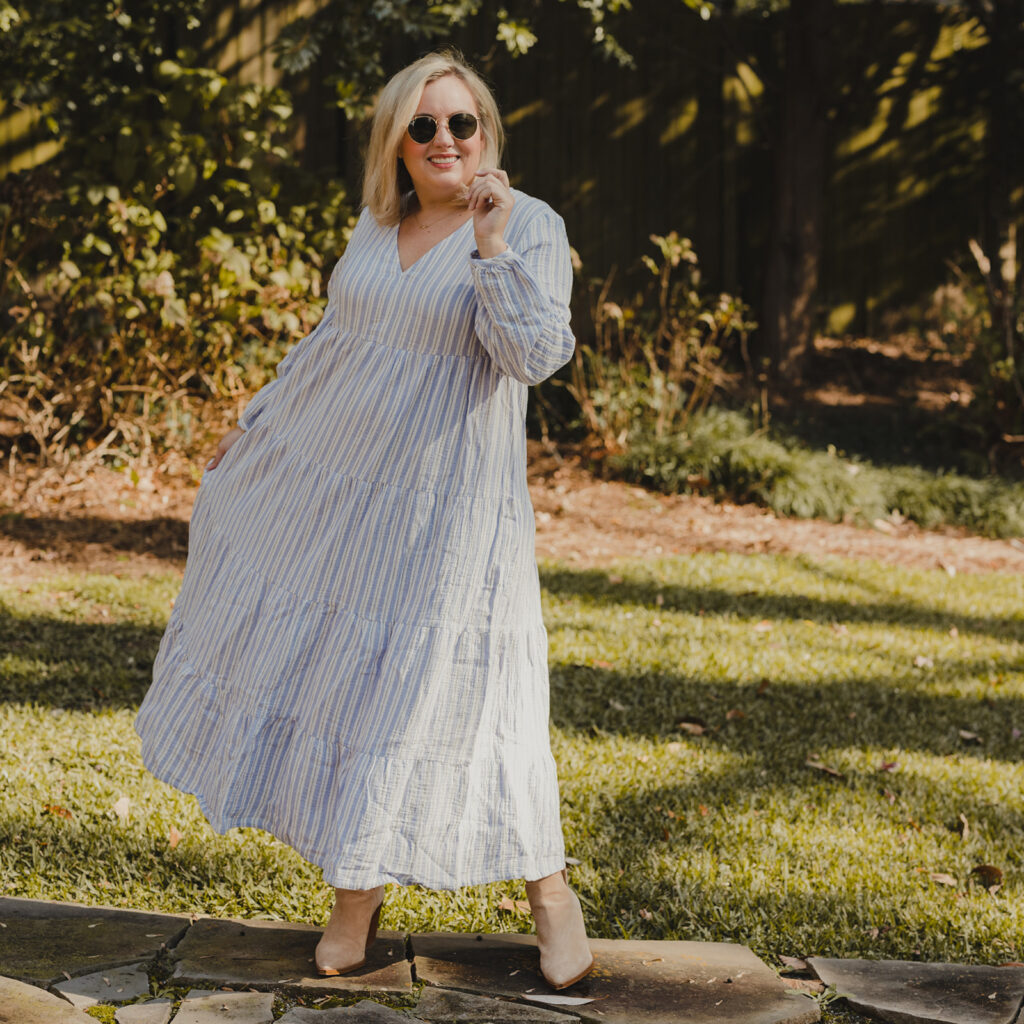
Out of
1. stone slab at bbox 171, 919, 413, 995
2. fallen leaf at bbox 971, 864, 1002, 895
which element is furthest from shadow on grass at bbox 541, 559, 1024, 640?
stone slab at bbox 171, 919, 413, 995

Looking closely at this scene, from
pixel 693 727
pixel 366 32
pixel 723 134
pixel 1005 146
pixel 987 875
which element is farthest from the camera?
pixel 1005 146

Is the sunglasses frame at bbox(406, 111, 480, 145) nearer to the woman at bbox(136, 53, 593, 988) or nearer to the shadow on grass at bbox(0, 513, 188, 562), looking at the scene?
the woman at bbox(136, 53, 593, 988)

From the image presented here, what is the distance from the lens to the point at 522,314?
1.94 metres

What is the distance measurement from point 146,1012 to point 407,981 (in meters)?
0.47

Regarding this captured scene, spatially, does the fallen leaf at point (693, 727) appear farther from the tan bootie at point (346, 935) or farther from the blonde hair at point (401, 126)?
the blonde hair at point (401, 126)

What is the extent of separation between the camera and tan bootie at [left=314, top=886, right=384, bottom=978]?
87.5 inches

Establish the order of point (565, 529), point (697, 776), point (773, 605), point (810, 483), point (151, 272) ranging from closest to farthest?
point (697, 776) < point (773, 605) < point (151, 272) < point (565, 529) < point (810, 483)

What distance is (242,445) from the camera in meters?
2.39

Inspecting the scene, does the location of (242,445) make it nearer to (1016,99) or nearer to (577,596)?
(577,596)

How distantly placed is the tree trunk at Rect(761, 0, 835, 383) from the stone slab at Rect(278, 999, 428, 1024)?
776 cm

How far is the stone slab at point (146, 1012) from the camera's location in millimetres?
2020

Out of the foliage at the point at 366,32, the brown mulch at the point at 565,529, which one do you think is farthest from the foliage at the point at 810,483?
the foliage at the point at 366,32

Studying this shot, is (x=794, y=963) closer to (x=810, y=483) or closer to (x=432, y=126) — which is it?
(x=432, y=126)

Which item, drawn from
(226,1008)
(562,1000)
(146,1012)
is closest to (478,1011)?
(562,1000)
